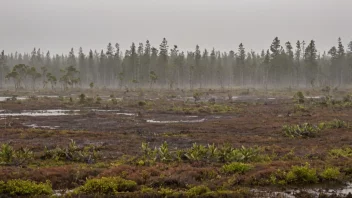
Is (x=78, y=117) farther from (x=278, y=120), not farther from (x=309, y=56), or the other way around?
(x=309, y=56)

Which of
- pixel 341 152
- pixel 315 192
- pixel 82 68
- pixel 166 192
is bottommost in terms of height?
pixel 315 192

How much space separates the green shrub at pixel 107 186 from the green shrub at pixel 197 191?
2.40 metres

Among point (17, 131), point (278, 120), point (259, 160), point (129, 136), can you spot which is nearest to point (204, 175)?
point (259, 160)

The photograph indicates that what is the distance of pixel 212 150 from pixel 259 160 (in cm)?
269

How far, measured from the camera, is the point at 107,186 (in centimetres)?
1295

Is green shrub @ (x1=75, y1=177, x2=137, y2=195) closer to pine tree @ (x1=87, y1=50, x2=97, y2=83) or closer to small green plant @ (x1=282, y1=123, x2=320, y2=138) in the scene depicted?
small green plant @ (x1=282, y1=123, x2=320, y2=138)

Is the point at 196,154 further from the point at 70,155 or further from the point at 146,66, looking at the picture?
the point at 146,66

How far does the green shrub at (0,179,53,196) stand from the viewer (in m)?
12.5

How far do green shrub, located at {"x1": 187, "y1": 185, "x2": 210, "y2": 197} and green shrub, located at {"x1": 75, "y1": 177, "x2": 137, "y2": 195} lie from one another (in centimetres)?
240

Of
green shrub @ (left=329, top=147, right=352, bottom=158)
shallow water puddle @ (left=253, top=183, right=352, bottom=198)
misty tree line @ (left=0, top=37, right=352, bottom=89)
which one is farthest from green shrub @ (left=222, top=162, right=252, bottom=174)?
misty tree line @ (left=0, top=37, right=352, bottom=89)

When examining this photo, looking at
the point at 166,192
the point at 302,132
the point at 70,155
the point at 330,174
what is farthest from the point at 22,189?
the point at 302,132

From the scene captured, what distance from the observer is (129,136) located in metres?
27.7

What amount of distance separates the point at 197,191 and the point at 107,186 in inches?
138

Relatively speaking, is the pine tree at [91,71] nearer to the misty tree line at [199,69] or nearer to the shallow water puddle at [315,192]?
the misty tree line at [199,69]
